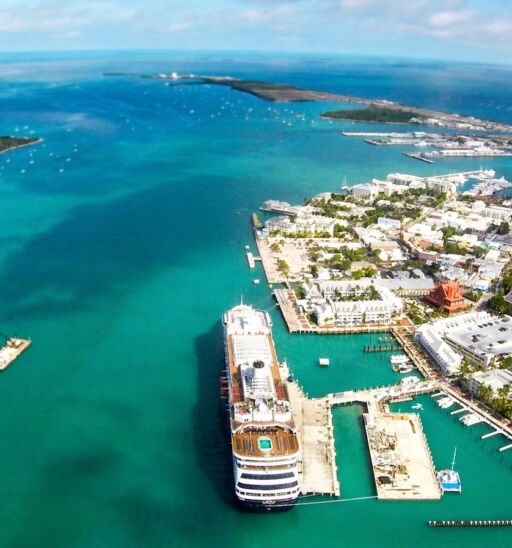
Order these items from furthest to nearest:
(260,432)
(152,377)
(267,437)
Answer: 1. (152,377)
2. (260,432)
3. (267,437)

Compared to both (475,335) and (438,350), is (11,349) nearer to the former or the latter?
(438,350)

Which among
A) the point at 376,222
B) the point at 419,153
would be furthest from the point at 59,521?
the point at 419,153

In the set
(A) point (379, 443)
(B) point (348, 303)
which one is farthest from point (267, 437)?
(B) point (348, 303)

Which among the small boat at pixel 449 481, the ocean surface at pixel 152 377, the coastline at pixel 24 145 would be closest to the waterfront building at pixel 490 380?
the ocean surface at pixel 152 377

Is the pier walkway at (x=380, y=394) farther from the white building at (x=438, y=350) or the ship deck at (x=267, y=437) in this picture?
the ship deck at (x=267, y=437)

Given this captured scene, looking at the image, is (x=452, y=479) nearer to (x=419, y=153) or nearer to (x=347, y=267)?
(x=347, y=267)

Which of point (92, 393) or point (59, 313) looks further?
point (59, 313)

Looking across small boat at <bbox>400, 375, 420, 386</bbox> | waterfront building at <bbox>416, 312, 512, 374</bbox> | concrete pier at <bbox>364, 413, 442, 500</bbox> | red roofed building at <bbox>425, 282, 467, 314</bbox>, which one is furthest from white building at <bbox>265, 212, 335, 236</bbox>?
concrete pier at <bbox>364, 413, 442, 500</bbox>
